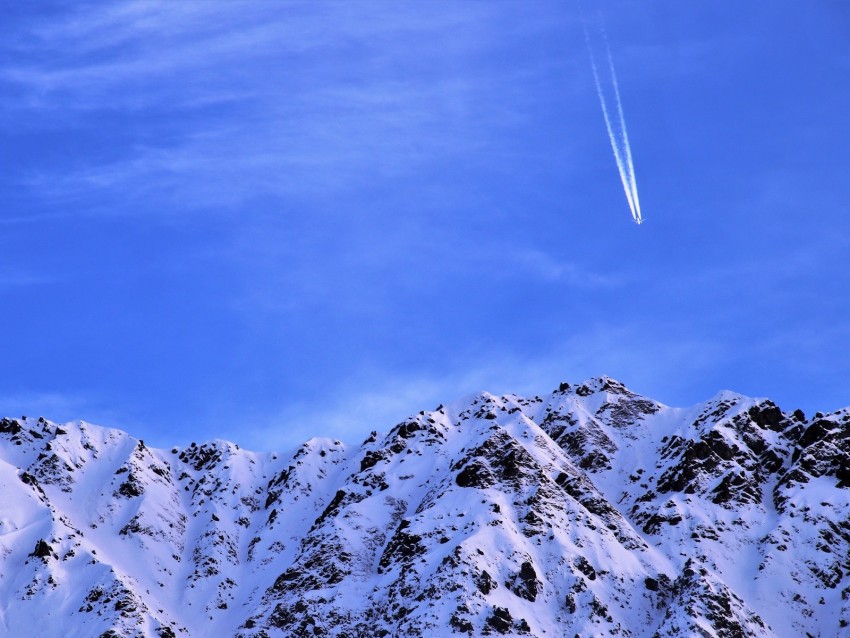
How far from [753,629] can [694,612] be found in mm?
11269

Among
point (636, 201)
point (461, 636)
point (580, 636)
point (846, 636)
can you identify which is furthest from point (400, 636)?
point (636, 201)

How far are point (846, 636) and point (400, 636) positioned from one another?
7860 centimetres

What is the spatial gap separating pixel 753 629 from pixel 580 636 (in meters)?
30.5

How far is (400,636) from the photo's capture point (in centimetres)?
19938

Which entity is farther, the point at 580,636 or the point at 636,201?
the point at 580,636

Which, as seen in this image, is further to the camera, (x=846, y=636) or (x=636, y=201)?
(x=846, y=636)

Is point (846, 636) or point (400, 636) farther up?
point (846, 636)

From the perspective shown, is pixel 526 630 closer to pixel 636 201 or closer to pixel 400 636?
pixel 400 636

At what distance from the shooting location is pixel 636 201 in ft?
375

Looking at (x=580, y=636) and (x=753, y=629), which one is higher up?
(x=753, y=629)

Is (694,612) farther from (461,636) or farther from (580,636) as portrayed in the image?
(461,636)

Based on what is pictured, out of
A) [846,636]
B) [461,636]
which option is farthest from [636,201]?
[846,636]

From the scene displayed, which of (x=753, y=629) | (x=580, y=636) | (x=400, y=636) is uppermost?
(x=753, y=629)

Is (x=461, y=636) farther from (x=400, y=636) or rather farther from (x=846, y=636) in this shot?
(x=846, y=636)
